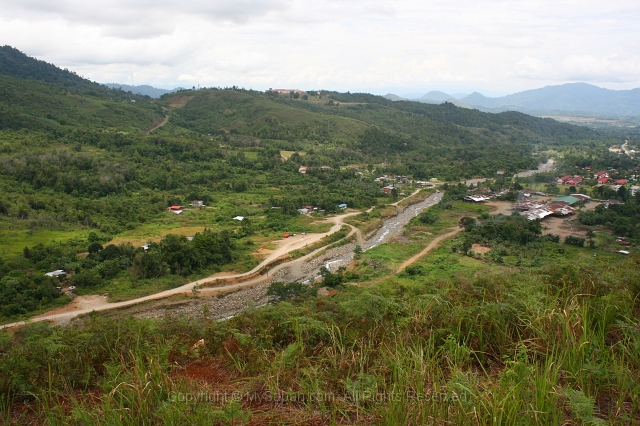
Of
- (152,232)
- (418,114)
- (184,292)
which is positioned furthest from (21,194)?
(418,114)

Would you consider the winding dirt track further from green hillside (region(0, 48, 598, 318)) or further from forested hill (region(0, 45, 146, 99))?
forested hill (region(0, 45, 146, 99))

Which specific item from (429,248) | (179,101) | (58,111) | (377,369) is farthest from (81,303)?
(179,101)

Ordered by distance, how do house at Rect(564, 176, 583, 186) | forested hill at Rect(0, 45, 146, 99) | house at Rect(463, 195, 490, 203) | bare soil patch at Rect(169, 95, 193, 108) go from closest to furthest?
house at Rect(463, 195, 490, 203), house at Rect(564, 176, 583, 186), bare soil patch at Rect(169, 95, 193, 108), forested hill at Rect(0, 45, 146, 99)

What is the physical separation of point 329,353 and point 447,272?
16.5m

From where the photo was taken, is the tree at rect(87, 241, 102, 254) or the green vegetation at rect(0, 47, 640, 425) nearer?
the green vegetation at rect(0, 47, 640, 425)

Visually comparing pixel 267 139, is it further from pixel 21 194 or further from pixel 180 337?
pixel 180 337

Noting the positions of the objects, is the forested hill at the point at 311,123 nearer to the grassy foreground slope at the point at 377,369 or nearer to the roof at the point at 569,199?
the roof at the point at 569,199

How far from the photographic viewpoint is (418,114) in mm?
94750

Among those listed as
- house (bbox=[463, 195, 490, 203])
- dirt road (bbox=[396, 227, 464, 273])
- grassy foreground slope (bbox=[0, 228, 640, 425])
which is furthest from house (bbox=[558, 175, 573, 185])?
grassy foreground slope (bbox=[0, 228, 640, 425])

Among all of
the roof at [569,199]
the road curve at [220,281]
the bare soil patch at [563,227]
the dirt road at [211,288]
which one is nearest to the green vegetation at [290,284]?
the dirt road at [211,288]

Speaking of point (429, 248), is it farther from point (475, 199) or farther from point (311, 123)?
point (311, 123)

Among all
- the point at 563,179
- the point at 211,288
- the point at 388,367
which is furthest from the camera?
the point at 563,179

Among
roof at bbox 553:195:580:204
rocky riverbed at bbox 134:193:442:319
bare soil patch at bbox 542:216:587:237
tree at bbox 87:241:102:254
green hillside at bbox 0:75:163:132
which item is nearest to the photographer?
rocky riverbed at bbox 134:193:442:319

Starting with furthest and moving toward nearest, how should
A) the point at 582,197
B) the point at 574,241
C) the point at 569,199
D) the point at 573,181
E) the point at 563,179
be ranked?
the point at 563,179 < the point at 573,181 < the point at 582,197 < the point at 569,199 < the point at 574,241
